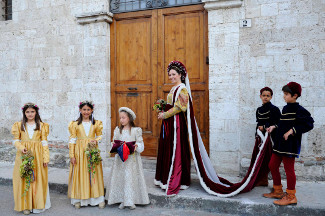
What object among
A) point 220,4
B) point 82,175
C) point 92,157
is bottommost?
point 82,175

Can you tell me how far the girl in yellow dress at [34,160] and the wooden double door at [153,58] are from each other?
7.16ft

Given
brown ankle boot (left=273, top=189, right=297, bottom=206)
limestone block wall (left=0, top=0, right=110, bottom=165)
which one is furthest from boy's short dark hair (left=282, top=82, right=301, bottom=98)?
limestone block wall (left=0, top=0, right=110, bottom=165)

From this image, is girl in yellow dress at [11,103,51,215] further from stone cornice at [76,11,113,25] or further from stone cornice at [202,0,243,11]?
stone cornice at [202,0,243,11]

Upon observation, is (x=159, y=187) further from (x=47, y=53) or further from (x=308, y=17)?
(x=47, y=53)

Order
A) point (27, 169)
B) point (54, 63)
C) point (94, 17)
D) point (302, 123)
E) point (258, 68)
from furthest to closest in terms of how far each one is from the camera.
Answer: point (54, 63)
point (94, 17)
point (258, 68)
point (27, 169)
point (302, 123)

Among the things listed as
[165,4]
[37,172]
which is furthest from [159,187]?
[165,4]

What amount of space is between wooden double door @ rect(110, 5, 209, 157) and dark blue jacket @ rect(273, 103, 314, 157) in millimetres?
1835

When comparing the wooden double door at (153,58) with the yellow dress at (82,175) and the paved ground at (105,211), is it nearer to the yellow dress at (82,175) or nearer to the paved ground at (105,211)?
the paved ground at (105,211)

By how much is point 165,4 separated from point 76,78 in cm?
235

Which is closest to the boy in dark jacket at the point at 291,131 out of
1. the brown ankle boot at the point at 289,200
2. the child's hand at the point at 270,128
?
the brown ankle boot at the point at 289,200

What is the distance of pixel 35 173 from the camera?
4.10m

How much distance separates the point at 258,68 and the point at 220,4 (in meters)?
1.27

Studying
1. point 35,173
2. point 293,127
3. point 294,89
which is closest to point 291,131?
point 293,127

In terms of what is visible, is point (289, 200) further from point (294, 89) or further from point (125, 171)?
point (125, 171)
